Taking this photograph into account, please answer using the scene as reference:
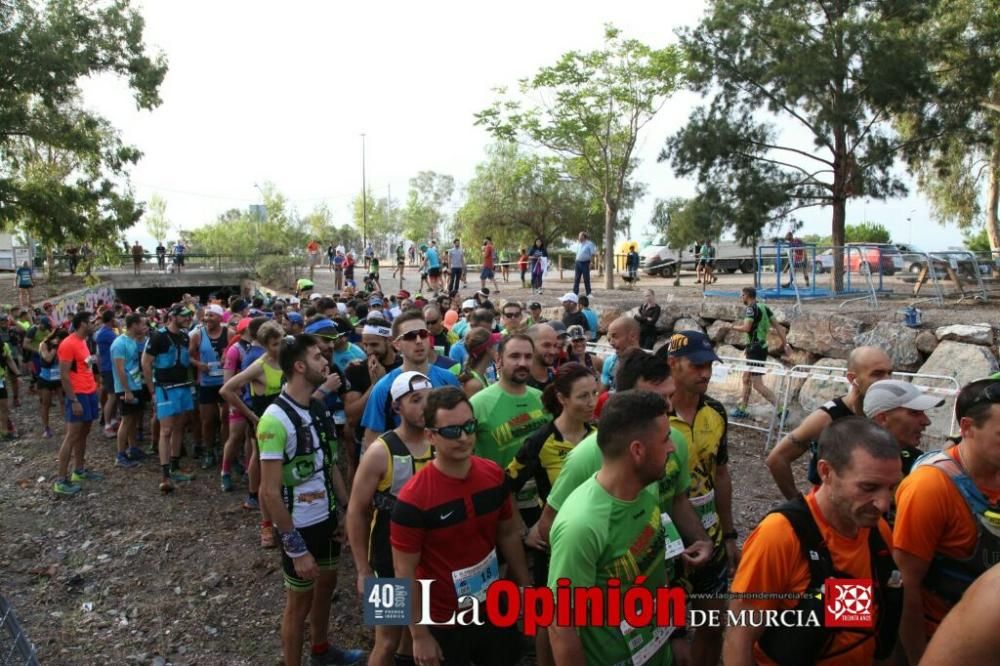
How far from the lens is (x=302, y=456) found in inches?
149

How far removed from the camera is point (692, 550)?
3006mm

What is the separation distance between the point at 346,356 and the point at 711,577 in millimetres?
3808

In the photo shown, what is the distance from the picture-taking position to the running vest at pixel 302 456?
3.76 meters

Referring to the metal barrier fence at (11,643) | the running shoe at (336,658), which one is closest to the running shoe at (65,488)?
the metal barrier fence at (11,643)

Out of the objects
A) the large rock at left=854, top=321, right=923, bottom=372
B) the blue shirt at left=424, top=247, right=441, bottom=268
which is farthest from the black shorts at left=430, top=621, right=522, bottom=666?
the blue shirt at left=424, top=247, right=441, bottom=268

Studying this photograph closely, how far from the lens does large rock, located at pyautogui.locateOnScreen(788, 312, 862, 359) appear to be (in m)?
11.3

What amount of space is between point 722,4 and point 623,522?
14760mm

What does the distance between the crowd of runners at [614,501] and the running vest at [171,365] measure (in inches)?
116

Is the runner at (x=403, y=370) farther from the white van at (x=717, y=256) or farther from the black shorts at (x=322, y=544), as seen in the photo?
the white van at (x=717, y=256)

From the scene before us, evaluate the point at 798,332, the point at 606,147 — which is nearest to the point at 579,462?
the point at 798,332

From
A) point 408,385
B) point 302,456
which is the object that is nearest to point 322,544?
point 302,456

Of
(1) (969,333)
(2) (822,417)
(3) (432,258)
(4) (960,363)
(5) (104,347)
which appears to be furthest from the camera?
(3) (432,258)

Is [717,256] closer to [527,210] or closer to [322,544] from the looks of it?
[527,210]

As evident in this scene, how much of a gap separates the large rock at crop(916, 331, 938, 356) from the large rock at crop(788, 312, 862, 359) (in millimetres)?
958
